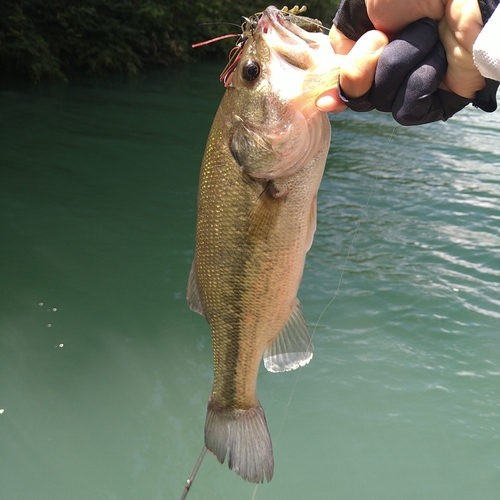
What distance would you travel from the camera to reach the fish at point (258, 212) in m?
2.21

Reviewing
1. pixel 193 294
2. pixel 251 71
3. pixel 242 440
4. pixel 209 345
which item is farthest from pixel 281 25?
pixel 209 345

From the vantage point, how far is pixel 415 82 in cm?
182

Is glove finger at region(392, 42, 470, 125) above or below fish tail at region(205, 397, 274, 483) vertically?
above

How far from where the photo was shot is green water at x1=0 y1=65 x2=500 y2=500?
4.09 meters

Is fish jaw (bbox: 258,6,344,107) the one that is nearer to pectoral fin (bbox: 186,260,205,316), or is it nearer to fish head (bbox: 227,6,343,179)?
fish head (bbox: 227,6,343,179)

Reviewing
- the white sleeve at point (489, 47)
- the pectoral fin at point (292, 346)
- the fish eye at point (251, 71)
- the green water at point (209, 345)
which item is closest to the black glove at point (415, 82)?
the white sleeve at point (489, 47)

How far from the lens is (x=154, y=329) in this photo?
211 inches

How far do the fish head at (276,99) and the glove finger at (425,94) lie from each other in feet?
1.28

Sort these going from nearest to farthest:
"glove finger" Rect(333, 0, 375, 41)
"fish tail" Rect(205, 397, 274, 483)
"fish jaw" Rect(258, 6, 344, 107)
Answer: "glove finger" Rect(333, 0, 375, 41), "fish jaw" Rect(258, 6, 344, 107), "fish tail" Rect(205, 397, 274, 483)

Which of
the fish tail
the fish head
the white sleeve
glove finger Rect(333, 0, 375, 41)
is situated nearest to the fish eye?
the fish head

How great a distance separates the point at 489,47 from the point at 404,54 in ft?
0.95

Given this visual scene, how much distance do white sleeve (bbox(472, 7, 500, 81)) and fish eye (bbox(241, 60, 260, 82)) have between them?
2.80ft

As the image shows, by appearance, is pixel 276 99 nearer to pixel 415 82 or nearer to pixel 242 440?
pixel 415 82

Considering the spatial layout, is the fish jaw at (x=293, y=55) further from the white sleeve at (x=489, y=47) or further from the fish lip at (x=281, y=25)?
the white sleeve at (x=489, y=47)
